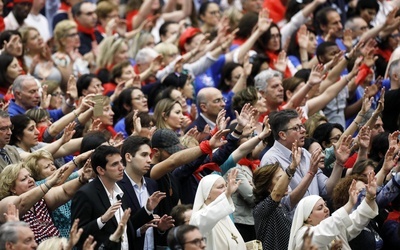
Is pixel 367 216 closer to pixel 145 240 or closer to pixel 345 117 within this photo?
pixel 145 240

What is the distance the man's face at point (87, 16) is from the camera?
599 inches

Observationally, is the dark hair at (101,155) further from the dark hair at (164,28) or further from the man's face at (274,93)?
the dark hair at (164,28)

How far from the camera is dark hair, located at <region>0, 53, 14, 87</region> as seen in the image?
1248 cm

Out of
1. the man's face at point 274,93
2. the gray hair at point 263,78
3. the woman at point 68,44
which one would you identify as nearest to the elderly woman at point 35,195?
the man's face at point 274,93

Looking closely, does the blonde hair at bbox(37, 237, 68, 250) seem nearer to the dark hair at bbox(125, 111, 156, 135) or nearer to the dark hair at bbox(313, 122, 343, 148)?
the dark hair at bbox(125, 111, 156, 135)

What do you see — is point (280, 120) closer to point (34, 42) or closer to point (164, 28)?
point (34, 42)

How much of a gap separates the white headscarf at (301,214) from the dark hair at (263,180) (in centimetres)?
67

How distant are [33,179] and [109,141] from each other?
1312 millimetres

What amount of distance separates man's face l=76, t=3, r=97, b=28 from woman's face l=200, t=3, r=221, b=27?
152cm

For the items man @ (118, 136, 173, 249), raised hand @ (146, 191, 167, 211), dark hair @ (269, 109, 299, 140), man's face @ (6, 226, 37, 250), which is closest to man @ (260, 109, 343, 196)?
dark hair @ (269, 109, 299, 140)

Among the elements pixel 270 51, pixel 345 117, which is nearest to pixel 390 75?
pixel 345 117

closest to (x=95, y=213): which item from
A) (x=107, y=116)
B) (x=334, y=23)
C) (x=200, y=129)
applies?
(x=107, y=116)

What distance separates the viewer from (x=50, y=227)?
964 centimetres

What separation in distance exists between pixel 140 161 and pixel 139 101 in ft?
7.75
